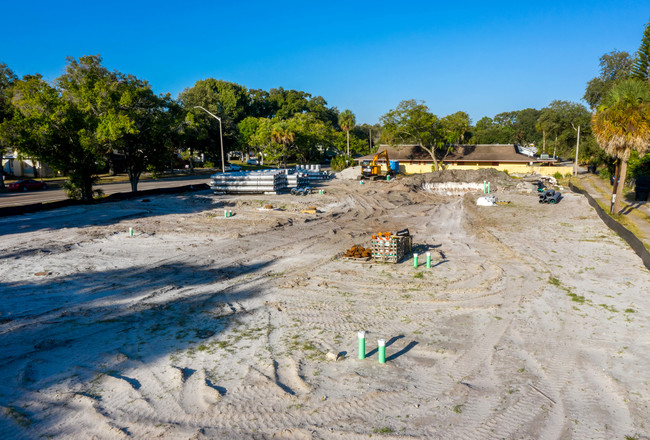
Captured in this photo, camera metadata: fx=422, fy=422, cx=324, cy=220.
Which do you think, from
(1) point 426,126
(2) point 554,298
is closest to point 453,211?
(2) point 554,298

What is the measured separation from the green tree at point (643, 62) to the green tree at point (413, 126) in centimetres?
3173

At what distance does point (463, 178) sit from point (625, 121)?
25148 millimetres

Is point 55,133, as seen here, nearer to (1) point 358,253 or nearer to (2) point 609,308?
(1) point 358,253

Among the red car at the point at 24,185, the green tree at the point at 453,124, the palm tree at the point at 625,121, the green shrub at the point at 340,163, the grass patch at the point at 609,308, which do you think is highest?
the green tree at the point at 453,124

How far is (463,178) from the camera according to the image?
156 ft

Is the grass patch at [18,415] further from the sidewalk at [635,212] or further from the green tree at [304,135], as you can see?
the green tree at [304,135]

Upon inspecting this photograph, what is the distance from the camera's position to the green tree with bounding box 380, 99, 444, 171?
57531mm

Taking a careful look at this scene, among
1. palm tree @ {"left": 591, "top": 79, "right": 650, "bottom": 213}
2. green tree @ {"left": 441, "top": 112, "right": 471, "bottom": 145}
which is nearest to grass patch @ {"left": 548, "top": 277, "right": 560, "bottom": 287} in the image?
palm tree @ {"left": 591, "top": 79, "right": 650, "bottom": 213}

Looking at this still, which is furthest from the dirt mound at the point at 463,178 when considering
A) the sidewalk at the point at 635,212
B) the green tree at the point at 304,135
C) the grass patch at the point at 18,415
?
the grass patch at the point at 18,415

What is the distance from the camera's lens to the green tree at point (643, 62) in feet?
81.7

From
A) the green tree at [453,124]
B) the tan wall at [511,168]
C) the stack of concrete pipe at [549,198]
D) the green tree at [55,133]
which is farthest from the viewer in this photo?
the green tree at [453,124]

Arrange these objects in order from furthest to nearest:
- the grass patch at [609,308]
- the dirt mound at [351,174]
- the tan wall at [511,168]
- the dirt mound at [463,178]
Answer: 1. the tan wall at [511,168]
2. the dirt mound at [351,174]
3. the dirt mound at [463,178]
4. the grass patch at [609,308]

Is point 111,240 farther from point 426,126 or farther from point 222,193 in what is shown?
point 426,126

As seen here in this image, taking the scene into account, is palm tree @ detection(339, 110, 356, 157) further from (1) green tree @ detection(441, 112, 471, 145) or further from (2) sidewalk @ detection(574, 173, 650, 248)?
(2) sidewalk @ detection(574, 173, 650, 248)
